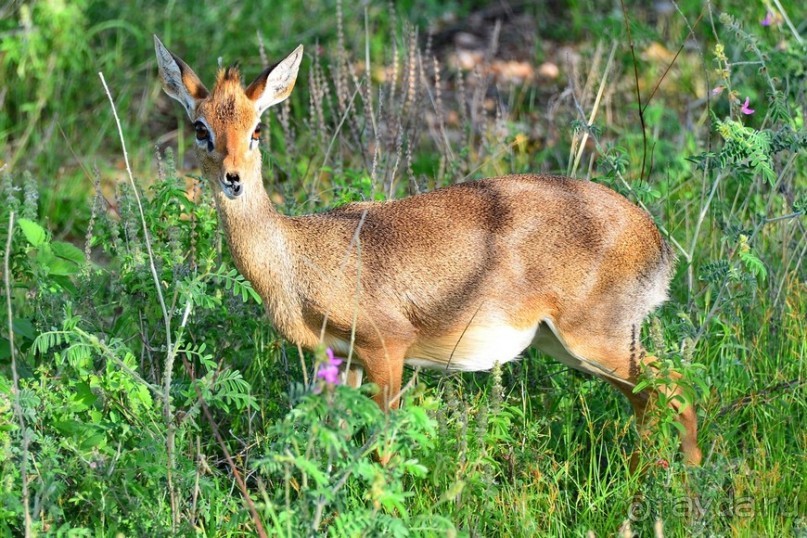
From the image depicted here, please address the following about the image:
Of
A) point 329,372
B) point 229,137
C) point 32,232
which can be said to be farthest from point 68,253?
point 329,372

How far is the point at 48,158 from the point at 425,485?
3.92 meters

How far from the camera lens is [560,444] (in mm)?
4590

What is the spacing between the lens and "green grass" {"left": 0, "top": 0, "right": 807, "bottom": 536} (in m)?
3.66

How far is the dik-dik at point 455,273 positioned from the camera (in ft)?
14.1

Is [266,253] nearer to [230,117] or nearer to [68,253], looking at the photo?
[230,117]

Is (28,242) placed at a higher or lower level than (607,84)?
higher

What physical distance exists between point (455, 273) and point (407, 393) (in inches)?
26.2

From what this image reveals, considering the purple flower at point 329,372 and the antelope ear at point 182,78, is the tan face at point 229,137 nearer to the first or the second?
the antelope ear at point 182,78

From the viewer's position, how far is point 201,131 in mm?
4180

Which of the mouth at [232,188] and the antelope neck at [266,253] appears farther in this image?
the antelope neck at [266,253]

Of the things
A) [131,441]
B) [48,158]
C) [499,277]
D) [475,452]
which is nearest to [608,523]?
[475,452]

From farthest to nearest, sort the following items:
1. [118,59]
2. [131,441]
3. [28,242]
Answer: [118,59] → [28,242] → [131,441]

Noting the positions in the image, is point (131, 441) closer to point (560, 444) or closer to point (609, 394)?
point (560, 444)

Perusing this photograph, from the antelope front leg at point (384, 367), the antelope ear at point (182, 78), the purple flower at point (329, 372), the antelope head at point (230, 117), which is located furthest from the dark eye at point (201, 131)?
the purple flower at point (329, 372)
